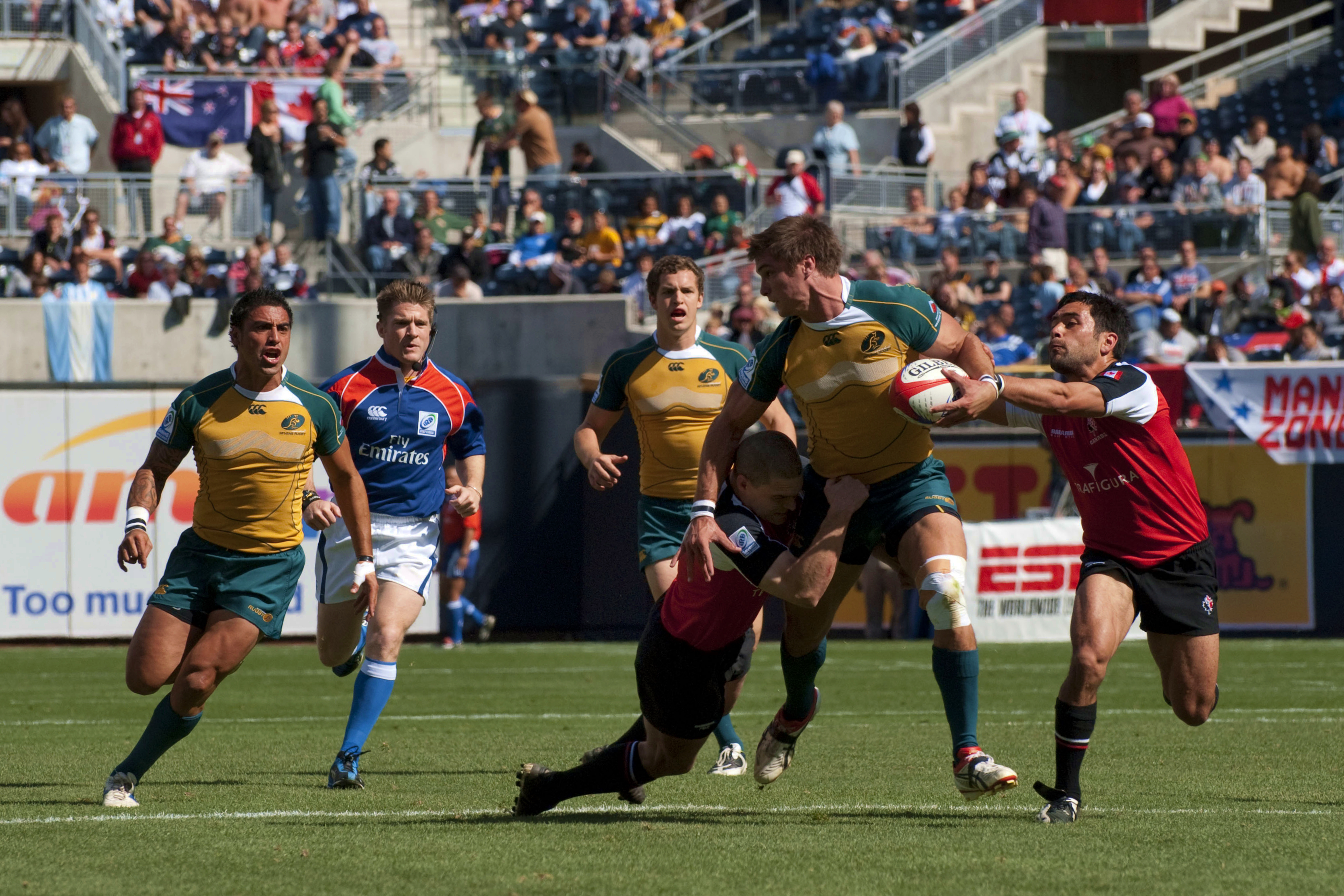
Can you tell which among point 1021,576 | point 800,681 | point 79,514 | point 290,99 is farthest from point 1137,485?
point 290,99

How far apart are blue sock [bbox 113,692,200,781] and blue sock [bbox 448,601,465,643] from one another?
9.81 m

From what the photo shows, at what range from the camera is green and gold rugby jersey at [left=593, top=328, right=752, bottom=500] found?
356 inches

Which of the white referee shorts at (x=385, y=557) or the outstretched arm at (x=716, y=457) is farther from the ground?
the outstretched arm at (x=716, y=457)

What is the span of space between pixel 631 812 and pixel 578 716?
4.33m

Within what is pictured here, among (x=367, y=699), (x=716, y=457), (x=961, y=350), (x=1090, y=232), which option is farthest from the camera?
(x=1090, y=232)

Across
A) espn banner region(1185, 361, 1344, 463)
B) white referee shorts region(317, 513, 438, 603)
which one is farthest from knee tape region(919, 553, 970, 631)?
espn banner region(1185, 361, 1344, 463)

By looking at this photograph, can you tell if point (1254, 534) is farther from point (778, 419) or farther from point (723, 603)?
point (723, 603)

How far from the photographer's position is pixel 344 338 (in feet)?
69.3

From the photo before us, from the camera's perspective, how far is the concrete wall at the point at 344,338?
21.0 m

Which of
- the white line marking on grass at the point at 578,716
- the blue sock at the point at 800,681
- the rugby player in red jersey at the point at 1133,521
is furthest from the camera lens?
the white line marking on grass at the point at 578,716

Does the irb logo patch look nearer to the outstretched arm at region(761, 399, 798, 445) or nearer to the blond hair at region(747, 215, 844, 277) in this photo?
the blond hair at region(747, 215, 844, 277)

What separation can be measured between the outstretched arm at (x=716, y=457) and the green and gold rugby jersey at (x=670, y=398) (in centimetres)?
202

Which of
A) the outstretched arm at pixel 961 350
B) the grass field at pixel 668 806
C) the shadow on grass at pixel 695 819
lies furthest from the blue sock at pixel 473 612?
the outstretched arm at pixel 961 350

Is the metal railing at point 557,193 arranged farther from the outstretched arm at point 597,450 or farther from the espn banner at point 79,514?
the outstretched arm at point 597,450
